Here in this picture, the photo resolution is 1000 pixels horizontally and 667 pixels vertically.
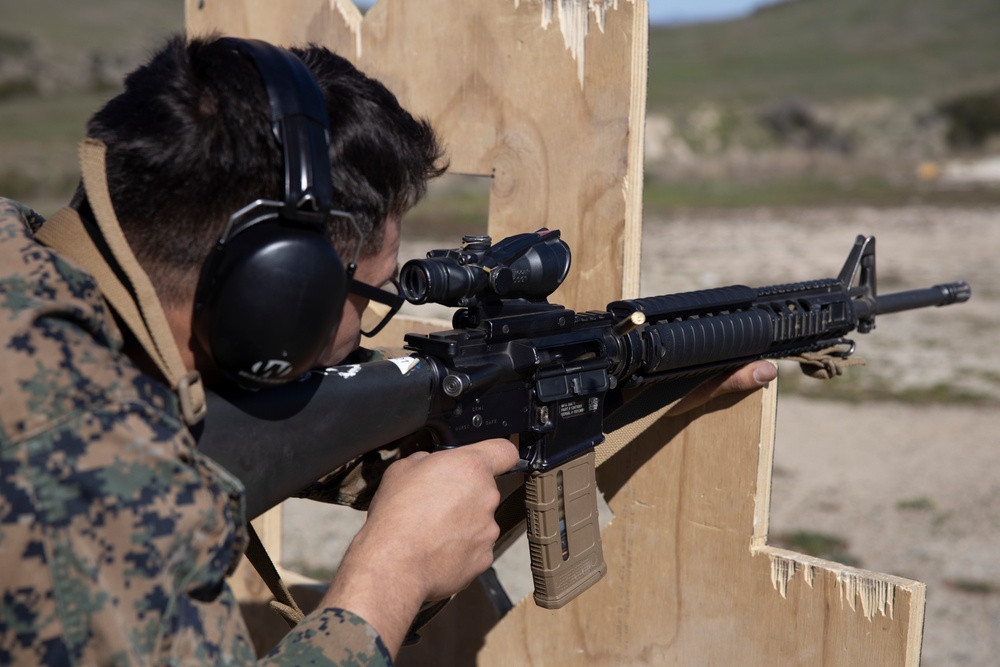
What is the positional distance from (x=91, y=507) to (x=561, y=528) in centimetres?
130

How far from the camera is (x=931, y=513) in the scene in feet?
19.2

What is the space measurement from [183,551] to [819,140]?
35678 mm

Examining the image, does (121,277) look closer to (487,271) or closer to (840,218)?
(487,271)

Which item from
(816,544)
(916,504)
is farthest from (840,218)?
(816,544)

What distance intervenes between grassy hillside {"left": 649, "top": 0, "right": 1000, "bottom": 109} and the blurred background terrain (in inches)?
14.5

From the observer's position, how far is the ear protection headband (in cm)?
146

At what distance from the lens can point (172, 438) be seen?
1358 millimetres

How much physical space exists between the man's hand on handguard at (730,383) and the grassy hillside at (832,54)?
3040 centimetres

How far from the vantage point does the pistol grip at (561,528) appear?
2283mm

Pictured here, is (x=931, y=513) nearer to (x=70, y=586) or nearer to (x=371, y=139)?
(x=371, y=139)

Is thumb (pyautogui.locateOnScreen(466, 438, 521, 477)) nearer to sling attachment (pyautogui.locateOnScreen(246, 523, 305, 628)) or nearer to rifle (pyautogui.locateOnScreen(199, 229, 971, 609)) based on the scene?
rifle (pyautogui.locateOnScreen(199, 229, 971, 609))

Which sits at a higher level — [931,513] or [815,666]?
[815,666]

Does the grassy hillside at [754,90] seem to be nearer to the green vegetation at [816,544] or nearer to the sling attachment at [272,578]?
the sling attachment at [272,578]

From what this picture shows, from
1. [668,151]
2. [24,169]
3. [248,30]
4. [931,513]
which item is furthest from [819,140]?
[248,30]
